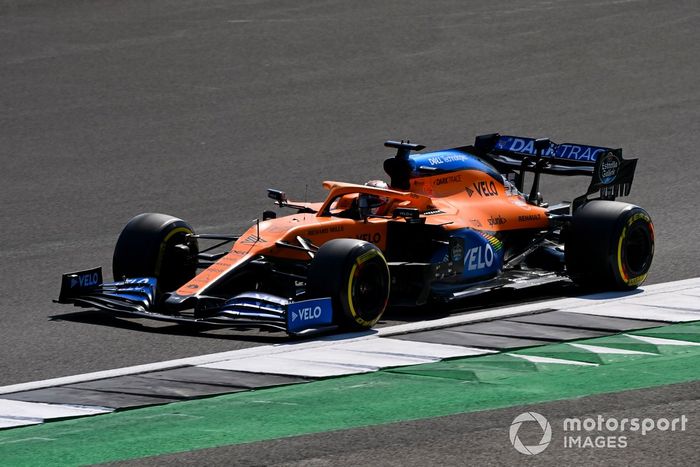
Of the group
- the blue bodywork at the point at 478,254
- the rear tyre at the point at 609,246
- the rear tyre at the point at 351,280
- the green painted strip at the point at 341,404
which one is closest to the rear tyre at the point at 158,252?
the rear tyre at the point at 351,280

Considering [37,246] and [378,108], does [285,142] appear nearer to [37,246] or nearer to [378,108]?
[378,108]

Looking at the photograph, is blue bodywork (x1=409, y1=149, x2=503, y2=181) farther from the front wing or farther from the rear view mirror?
the front wing

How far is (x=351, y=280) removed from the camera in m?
9.79

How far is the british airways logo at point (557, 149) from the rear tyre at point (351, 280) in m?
2.96

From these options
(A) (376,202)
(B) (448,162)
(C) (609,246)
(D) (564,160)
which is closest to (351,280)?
(A) (376,202)

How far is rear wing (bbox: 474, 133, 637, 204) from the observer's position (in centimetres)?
1213

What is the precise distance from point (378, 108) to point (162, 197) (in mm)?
4552

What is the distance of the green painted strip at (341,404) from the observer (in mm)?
7375

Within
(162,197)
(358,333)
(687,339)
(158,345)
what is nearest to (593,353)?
(687,339)

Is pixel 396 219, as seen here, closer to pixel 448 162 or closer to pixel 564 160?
pixel 448 162

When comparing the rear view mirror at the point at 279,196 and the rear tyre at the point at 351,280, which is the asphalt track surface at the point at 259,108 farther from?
the rear view mirror at the point at 279,196

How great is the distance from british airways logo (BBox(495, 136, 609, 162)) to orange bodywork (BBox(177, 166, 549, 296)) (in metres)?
0.68

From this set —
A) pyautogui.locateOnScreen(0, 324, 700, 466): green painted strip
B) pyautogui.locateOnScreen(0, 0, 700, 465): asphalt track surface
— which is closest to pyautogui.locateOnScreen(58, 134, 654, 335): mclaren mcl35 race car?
pyautogui.locateOnScreen(0, 0, 700, 465): asphalt track surface

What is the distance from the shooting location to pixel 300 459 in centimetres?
701
